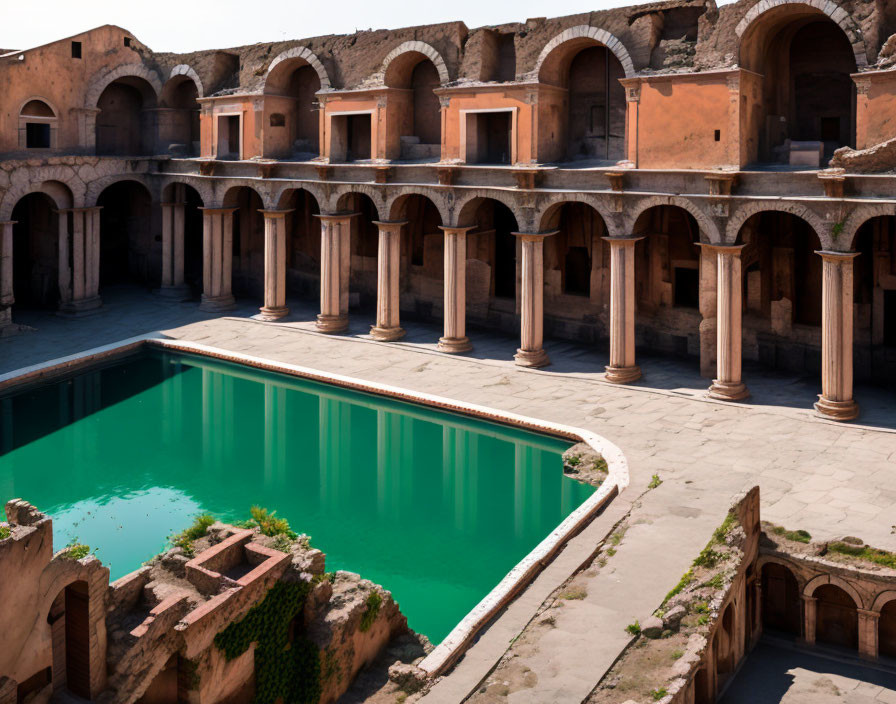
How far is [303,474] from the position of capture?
20.5 m

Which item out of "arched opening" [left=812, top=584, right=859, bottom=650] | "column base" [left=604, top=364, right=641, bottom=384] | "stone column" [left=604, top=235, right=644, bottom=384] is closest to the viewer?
"arched opening" [left=812, top=584, right=859, bottom=650]

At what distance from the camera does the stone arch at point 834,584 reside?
47.3 feet

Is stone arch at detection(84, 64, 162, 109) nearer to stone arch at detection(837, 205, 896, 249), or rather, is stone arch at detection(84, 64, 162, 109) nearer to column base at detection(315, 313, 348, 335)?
column base at detection(315, 313, 348, 335)

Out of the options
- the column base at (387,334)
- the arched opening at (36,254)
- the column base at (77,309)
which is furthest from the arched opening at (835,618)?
the arched opening at (36,254)

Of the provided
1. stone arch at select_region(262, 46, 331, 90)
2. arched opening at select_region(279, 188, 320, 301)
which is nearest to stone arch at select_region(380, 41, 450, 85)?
stone arch at select_region(262, 46, 331, 90)

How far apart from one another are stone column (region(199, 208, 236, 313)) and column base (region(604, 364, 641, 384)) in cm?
1517

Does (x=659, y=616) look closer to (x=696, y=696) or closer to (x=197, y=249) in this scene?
(x=696, y=696)

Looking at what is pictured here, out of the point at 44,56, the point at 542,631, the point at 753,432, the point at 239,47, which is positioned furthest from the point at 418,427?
the point at 44,56

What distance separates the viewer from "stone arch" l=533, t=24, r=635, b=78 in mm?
24562

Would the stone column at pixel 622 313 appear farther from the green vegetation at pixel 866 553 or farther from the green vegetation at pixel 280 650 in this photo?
the green vegetation at pixel 280 650

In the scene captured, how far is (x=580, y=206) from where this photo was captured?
28.6 meters

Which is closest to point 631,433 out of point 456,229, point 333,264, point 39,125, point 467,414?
point 467,414

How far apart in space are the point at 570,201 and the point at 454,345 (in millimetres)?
5465

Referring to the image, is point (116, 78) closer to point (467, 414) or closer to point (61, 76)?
point (61, 76)
